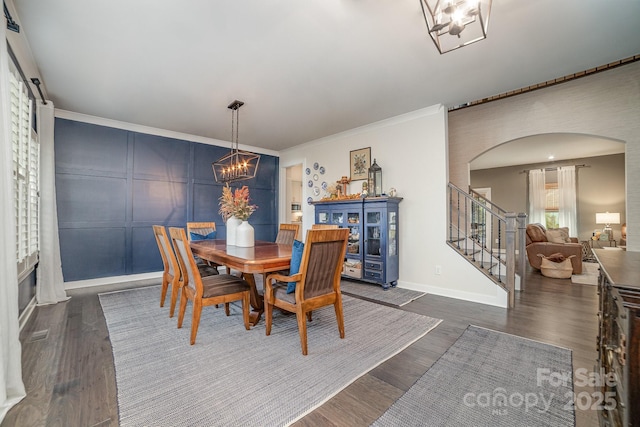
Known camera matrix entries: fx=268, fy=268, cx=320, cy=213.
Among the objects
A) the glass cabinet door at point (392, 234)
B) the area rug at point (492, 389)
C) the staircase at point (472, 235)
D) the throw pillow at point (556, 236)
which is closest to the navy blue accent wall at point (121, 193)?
the glass cabinet door at point (392, 234)

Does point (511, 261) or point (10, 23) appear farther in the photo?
point (511, 261)

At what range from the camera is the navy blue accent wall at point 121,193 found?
4090 mm

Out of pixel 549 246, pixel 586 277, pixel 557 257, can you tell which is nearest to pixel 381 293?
pixel 557 257

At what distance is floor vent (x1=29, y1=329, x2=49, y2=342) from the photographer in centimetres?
239

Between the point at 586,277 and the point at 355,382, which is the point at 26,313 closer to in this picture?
the point at 355,382

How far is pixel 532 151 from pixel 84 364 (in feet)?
28.9

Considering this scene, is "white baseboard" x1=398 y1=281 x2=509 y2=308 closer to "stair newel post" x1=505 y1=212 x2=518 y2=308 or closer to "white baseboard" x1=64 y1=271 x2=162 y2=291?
"stair newel post" x1=505 y1=212 x2=518 y2=308

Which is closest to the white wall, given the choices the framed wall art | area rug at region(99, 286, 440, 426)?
the framed wall art

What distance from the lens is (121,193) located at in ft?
14.7

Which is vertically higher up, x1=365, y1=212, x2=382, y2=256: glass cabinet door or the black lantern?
the black lantern

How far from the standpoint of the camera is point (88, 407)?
1552mm

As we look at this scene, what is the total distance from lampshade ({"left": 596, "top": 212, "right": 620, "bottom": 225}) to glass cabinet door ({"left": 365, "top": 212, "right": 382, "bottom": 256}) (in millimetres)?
6999

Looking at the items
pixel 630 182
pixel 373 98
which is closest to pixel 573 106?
pixel 630 182

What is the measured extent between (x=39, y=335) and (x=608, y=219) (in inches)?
433
